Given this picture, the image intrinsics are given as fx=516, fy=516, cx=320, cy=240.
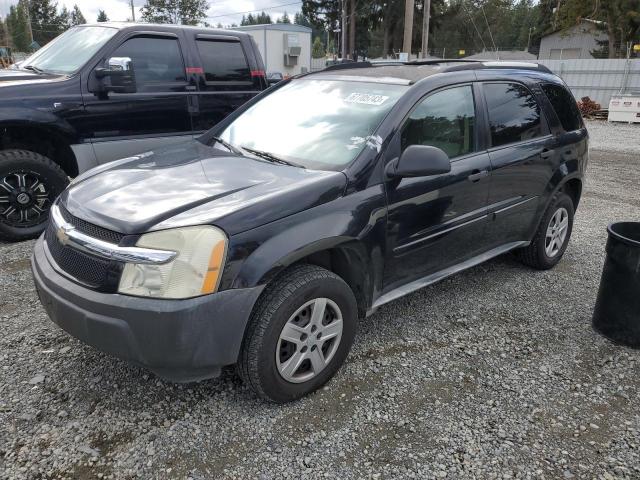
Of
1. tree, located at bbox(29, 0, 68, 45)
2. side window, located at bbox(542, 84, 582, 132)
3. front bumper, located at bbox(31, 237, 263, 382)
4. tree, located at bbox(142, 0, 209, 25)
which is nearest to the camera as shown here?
front bumper, located at bbox(31, 237, 263, 382)

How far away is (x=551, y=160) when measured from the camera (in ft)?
13.9

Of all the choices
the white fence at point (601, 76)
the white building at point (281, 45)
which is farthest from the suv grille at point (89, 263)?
the white building at point (281, 45)

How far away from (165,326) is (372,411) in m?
1.19

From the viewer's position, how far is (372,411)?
8.97 feet

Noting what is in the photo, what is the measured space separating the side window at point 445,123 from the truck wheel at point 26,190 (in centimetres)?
350

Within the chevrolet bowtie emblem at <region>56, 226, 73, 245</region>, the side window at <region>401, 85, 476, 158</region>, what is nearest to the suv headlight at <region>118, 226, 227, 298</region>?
the chevrolet bowtie emblem at <region>56, 226, 73, 245</region>

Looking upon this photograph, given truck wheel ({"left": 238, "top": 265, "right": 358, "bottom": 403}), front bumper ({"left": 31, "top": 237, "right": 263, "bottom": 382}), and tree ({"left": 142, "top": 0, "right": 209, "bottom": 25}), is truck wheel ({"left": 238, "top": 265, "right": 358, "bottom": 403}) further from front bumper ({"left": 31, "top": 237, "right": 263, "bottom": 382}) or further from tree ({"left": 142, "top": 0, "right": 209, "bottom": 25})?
tree ({"left": 142, "top": 0, "right": 209, "bottom": 25})

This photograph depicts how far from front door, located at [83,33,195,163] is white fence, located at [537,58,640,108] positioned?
58.2 feet

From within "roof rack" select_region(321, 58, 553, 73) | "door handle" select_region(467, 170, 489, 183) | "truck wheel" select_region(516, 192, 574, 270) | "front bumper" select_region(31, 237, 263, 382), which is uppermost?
"roof rack" select_region(321, 58, 553, 73)

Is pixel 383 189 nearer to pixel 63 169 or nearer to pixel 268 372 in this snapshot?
pixel 268 372

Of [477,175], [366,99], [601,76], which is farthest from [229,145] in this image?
[601,76]

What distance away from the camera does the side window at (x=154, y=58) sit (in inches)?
213

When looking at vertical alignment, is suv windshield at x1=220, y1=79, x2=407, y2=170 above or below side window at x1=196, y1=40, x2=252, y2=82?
below

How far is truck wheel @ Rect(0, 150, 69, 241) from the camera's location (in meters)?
4.76
